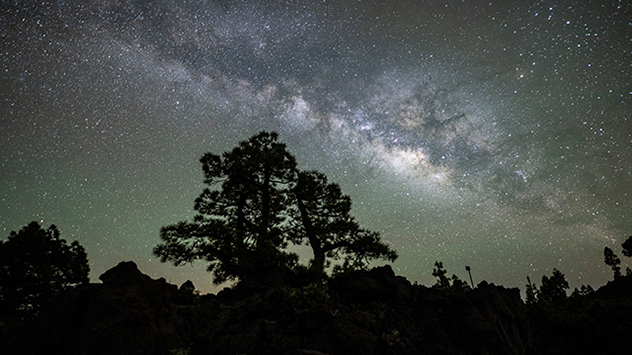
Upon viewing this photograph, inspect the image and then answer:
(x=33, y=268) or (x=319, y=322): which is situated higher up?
(x=33, y=268)

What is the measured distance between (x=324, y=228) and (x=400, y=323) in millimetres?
8085

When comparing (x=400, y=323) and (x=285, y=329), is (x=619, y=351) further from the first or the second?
(x=285, y=329)

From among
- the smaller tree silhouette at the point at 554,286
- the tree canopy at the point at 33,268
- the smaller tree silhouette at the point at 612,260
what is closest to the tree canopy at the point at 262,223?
the tree canopy at the point at 33,268

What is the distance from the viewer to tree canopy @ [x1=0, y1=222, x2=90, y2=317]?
17.9 meters

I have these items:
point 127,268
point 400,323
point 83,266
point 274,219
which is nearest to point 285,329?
point 400,323

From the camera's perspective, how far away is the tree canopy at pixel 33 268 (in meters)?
17.9

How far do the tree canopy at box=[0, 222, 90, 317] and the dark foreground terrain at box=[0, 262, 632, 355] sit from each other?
999 cm

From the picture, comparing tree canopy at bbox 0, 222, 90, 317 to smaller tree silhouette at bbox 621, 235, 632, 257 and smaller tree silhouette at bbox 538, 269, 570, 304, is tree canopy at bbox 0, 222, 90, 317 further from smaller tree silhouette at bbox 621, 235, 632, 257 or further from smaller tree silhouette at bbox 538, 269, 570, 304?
smaller tree silhouette at bbox 621, 235, 632, 257

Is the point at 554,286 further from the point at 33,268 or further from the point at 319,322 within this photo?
the point at 33,268

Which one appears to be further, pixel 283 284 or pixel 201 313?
pixel 283 284

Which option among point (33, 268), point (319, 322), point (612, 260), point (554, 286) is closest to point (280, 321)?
point (319, 322)

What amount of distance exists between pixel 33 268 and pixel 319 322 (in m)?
21.4

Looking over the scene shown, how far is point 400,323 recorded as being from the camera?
1192 cm

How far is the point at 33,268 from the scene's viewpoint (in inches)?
746
